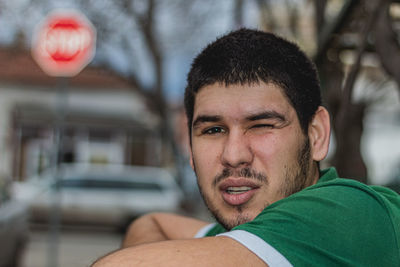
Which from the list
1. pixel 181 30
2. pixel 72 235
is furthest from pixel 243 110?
pixel 72 235

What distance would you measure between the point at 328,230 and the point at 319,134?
23.1 inches

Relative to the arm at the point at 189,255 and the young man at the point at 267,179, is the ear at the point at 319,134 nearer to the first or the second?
the young man at the point at 267,179

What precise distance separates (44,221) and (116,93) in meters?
11.3

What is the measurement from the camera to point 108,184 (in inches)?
556

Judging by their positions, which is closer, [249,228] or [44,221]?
[249,228]

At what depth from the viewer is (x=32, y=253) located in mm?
10367

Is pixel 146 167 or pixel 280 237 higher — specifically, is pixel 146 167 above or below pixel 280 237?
below

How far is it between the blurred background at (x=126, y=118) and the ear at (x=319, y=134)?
83 cm

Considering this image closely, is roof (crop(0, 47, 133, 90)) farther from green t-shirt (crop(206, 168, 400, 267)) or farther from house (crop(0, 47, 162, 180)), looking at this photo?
green t-shirt (crop(206, 168, 400, 267))

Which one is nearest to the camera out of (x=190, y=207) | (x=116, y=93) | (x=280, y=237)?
(x=280, y=237)

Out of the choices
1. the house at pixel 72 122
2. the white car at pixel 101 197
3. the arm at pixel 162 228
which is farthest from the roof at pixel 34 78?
the arm at pixel 162 228

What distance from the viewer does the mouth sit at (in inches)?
57.9

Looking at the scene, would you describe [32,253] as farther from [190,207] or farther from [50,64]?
[190,207]

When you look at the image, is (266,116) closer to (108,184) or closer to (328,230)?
(328,230)
